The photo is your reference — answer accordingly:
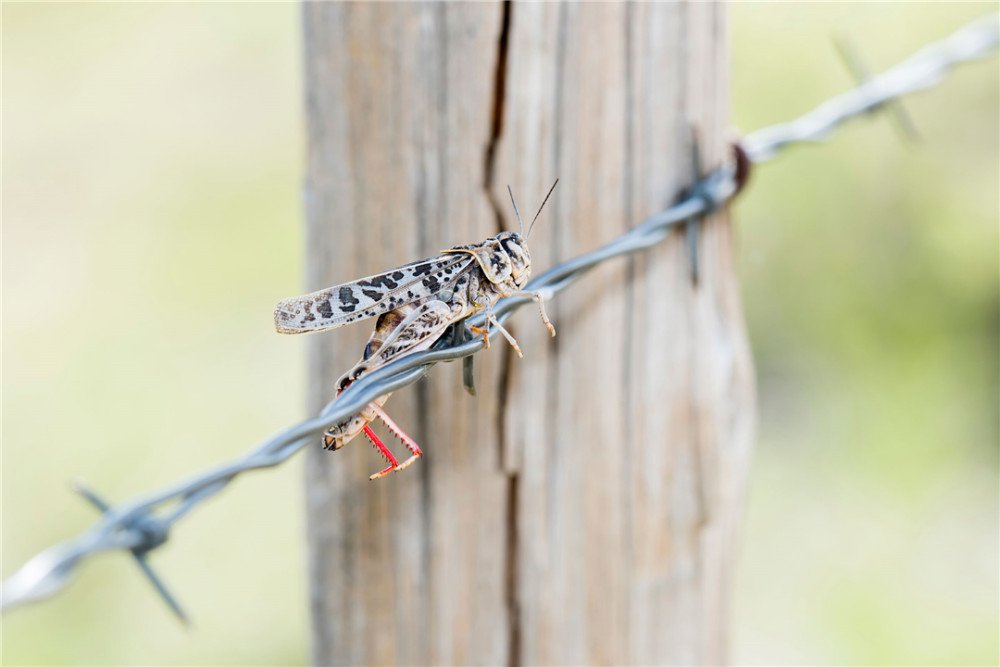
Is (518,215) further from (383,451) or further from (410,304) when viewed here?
(383,451)

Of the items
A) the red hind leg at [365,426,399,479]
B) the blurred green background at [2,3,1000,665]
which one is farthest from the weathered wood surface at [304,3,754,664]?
the blurred green background at [2,3,1000,665]

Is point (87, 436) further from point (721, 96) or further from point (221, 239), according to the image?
point (721, 96)

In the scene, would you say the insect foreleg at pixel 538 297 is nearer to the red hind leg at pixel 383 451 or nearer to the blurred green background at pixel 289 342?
the red hind leg at pixel 383 451

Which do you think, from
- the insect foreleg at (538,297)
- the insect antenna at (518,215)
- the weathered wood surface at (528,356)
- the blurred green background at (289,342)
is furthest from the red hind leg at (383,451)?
the blurred green background at (289,342)

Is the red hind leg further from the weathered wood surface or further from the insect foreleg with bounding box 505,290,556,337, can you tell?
the insect foreleg with bounding box 505,290,556,337

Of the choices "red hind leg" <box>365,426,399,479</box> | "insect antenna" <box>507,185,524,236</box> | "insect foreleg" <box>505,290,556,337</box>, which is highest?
"insect antenna" <box>507,185,524,236</box>

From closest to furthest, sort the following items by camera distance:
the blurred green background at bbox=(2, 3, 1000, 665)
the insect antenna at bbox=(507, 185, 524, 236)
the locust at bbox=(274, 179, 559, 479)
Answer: the locust at bbox=(274, 179, 559, 479) → the insect antenna at bbox=(507, 185, 524, 236) → the blurred green background at bbox=(2, 3, 1000, 665)
